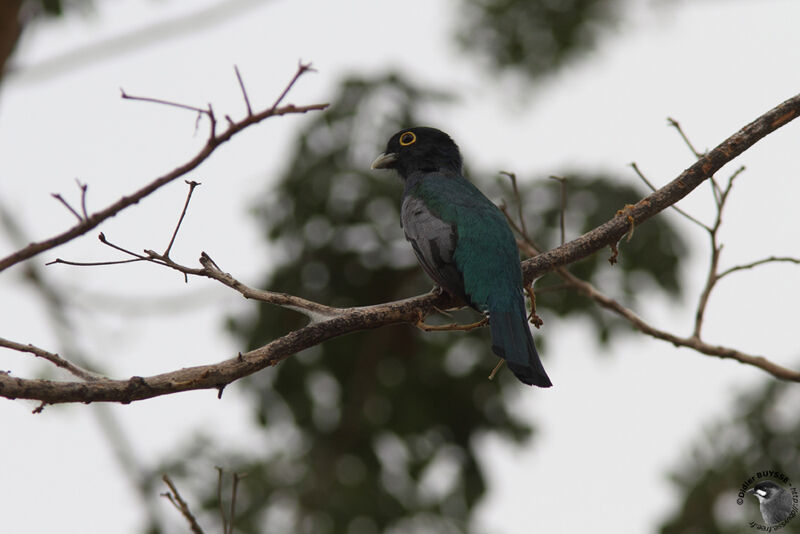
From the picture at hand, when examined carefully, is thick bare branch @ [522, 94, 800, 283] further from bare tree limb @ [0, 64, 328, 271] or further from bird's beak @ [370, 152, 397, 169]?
bird's beak @ [370, 152, 397, 169]

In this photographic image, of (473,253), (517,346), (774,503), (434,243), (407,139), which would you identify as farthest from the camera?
(407,139)

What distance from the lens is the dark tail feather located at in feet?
11.7

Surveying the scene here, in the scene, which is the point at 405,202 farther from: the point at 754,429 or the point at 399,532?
the point at 399,532

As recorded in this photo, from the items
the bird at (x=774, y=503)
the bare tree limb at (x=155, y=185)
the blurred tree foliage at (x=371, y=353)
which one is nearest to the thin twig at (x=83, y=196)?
the bare tree limb at (x=155, y=185)

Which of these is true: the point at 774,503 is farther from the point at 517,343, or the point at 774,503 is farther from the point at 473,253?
the point at 473,253

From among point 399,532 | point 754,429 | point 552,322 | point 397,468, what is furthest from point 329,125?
point 754,429

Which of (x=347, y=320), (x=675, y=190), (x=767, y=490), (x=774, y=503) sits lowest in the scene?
(x=774, y=503)

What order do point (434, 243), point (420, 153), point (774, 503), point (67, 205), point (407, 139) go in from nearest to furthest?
point (67, 205) → point (774, 503) → point (434, 243) → point (420, 153) → point (407, 139)

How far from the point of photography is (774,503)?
4230 millimetres

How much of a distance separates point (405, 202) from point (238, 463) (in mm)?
3707

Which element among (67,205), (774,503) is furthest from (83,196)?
(774,503)

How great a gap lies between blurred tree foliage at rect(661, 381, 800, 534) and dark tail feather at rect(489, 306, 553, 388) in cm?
266

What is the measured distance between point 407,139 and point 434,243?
5.54 feet

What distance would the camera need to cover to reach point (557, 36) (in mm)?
9383
